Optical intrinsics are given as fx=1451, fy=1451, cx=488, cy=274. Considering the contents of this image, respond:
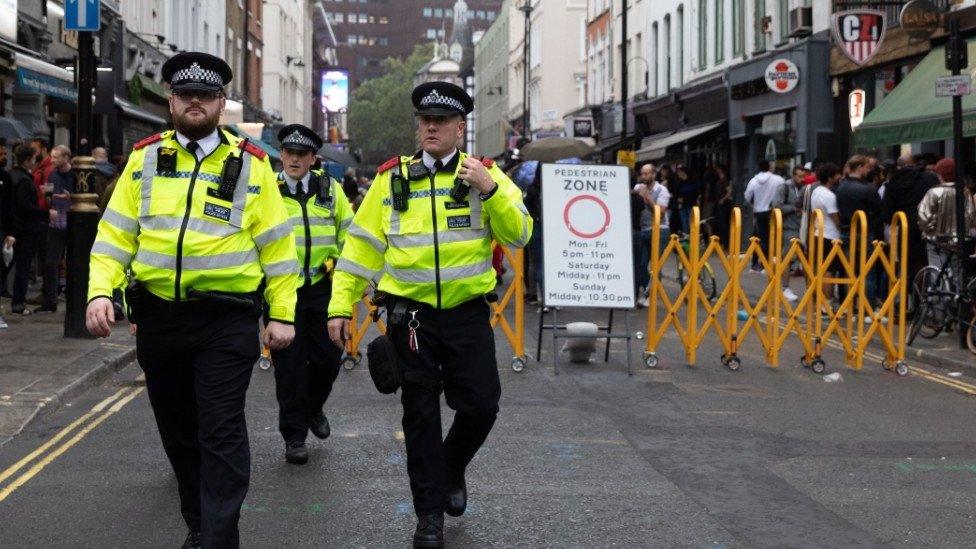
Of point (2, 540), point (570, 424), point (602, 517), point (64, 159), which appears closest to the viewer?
point (2, 540)

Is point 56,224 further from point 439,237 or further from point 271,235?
point 271,235

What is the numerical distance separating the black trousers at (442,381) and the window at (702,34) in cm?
3409

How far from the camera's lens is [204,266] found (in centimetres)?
539

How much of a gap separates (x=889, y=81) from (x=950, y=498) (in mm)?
19255

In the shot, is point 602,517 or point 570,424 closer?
point 602,517

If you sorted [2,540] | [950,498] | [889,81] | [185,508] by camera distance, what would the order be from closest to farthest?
[185,508] < [2,540] < [950,498] < [889,81]

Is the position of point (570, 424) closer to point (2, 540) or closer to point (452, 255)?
point (452, 255)

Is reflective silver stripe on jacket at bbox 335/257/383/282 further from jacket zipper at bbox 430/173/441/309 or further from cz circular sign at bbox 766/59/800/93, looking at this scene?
cz circular sign at bbox 766/59/800/93

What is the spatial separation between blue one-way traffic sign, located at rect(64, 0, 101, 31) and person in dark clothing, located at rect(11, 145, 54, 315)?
2.72 metres

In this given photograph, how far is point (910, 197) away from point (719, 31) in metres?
21.7

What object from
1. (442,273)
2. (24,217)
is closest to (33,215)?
(24,217)

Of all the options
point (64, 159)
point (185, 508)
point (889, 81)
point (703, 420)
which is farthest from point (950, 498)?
point (889, 81)

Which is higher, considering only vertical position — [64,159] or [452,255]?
[64,159]

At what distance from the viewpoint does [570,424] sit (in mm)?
9586
